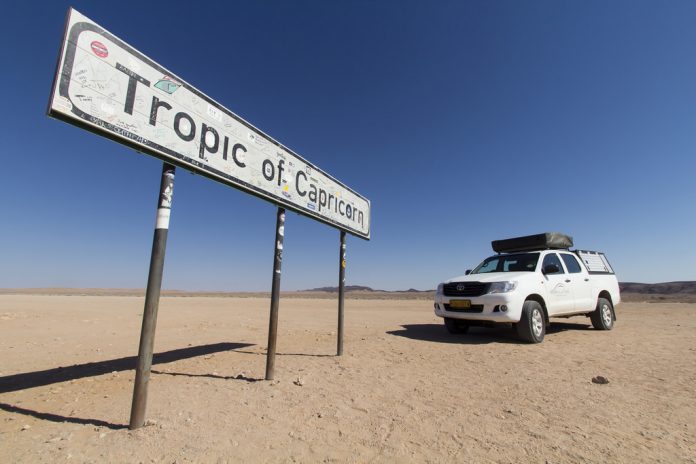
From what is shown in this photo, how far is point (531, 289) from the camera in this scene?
7.27 m

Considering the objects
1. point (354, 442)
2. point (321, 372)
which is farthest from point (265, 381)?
point (354, 442)

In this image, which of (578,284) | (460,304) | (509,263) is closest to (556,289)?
(578,284)

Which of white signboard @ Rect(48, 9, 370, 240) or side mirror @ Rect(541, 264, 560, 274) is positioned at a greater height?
white signboard @ Rect(48, 9, 370, 240)

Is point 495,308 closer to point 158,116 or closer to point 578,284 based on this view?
point 578,284

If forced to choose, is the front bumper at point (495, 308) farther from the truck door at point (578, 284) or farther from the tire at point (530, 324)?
the truck door at point (578, 284)

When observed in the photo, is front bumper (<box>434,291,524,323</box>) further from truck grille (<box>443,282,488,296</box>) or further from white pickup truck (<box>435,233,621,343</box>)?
truck grille (<box>443,282,488,296</box>)

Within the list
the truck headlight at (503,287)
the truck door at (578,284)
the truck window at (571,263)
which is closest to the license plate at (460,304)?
the truck headlight at (503,287)

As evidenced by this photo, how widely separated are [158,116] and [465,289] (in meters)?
6.91

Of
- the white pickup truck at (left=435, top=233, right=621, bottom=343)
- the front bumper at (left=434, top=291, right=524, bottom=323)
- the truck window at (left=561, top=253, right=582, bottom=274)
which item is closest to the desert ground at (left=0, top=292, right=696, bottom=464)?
the front bumper at (left=434, top=291, right=524, bottom=323)

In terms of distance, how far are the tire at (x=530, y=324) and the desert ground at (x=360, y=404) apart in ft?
1.09

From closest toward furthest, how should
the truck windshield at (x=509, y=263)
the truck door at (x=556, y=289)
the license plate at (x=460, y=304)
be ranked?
1. the license plate at (x=460, y=304)
2. the truck door at (x=556, y=289)
3. the truck windshield at (x=509, y=263)

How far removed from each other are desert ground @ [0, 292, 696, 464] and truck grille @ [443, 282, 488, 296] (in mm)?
1183

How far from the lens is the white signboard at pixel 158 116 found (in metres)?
2.57

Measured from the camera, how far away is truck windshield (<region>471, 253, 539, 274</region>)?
8.15 meters
